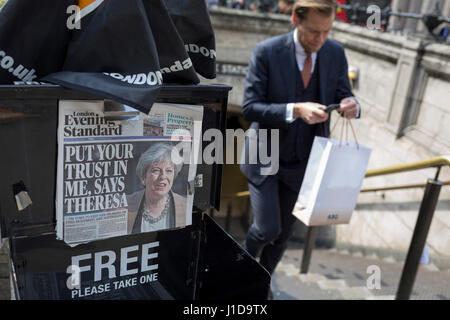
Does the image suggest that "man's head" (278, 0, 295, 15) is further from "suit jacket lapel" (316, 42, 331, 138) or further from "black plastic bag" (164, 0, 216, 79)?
"black plastic bag" (164, 0, 216, 79)

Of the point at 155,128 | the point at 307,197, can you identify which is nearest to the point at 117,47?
the point at 155,128

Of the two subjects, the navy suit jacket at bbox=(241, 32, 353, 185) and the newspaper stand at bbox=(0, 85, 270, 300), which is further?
the navy suit jacket at bbox=(241, 32, 353, 185)

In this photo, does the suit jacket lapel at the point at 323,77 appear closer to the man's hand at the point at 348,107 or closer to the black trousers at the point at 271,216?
the man's hand at the point at 348,107

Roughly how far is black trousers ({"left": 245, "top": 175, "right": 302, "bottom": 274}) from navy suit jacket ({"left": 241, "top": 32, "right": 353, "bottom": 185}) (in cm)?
9

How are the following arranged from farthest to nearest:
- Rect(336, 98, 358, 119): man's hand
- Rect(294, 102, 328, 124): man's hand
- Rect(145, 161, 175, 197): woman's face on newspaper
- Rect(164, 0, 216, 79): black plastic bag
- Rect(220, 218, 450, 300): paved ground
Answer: Rect(220, 218, 450, 300): paved ground < Rect(336, 98, 358, 119): man's hand < Rect(294, 102, 328, 124): man's hand < Rect(164, 0, 216, 79): black plastic bag < Rect(145, 161, 175, 197): woman's face on newspaper

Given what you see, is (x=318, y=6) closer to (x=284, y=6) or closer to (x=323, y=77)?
(x=323, y=77)

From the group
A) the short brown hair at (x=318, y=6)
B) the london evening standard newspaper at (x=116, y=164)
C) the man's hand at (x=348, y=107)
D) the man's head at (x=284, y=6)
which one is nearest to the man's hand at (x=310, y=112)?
the man's hand at (x=348, y=107)

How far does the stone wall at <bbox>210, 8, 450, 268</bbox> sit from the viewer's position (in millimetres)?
4793

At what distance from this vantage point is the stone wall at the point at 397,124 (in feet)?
15.7

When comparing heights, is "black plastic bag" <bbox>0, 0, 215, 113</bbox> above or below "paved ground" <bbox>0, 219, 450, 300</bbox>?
above

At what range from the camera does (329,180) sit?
2.44 m

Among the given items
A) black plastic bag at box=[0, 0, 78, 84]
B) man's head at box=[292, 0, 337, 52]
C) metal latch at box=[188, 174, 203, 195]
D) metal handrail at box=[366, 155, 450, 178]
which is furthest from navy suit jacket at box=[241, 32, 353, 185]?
black plastic bag at box=[0, 0, 78, 84]

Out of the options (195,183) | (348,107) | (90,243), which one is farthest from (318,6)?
(90,243)

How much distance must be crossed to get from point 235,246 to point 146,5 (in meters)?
0.82
